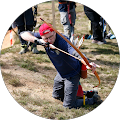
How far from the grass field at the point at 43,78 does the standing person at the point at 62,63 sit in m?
Result: 0.22

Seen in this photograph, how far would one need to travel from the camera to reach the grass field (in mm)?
3305

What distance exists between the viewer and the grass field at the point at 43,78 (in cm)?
330

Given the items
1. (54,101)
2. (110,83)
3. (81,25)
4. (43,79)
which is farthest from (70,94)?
(81,25)

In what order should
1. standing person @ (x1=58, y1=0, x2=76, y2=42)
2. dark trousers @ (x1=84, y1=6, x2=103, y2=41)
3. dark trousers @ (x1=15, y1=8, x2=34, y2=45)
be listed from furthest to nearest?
dark trousers @ (x1=84, y1=6, x2=103, y2=41)
standing person @ (x1=58, y1=0, x2=76, y2=42)
dark trousers @ (x1=15, y1=8, x2=34, y2=45)

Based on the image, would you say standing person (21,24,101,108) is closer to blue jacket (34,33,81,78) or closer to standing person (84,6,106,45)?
blue jacket (34,33,81,78)

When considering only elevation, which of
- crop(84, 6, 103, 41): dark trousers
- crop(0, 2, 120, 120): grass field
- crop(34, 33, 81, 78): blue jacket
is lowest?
crop(0, 2, 120, 120): grass field

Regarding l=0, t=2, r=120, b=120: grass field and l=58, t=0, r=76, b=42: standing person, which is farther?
l=58, t=0, r=76, b=42: standing person

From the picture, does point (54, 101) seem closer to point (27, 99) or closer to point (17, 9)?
point (27, 99)

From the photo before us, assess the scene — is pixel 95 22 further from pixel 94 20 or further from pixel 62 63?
pixel 62 63

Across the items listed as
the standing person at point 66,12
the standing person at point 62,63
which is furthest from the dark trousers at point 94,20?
the standing person at point 62,63

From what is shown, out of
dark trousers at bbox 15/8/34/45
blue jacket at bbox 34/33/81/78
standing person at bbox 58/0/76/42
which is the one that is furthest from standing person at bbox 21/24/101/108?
standing person at bbox 58/0/76/42

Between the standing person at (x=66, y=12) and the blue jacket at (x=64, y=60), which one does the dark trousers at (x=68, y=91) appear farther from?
the standing person at (x=66, y=12)

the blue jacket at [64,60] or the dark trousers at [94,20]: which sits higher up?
the dark trousers at [94,20]

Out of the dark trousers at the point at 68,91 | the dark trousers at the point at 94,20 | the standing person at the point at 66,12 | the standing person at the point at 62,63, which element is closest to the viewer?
the standing person at the point at 62,63
